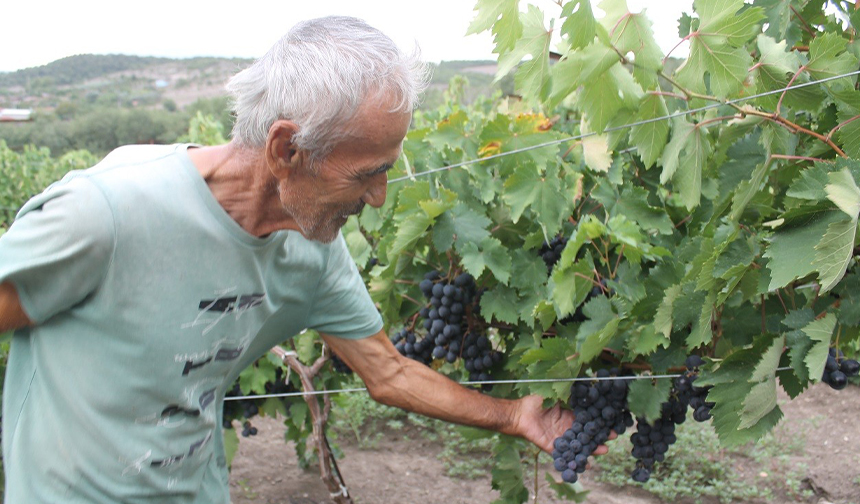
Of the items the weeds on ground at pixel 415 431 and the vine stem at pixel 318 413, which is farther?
the weeds on ground at pixel 415 431

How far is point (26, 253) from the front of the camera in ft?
5.21

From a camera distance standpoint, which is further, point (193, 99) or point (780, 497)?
point (193, 99)

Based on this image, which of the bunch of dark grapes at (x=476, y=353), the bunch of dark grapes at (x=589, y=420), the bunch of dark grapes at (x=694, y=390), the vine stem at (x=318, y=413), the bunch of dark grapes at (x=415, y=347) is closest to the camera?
the bunch of dark grapes at (x=694, y=390)

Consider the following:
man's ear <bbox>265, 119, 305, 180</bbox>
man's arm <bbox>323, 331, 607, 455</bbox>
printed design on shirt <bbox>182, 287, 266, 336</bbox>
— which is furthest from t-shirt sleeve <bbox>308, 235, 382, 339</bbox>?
man's ear <bbox>265, 119, 305, 180</bbox>

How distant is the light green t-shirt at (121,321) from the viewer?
162cm

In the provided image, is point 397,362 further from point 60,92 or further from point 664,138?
point 60,92

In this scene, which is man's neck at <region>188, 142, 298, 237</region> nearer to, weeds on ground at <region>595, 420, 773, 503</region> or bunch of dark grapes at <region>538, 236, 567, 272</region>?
bunch of dark grapes at <region>538, 236, 567, 272</region>

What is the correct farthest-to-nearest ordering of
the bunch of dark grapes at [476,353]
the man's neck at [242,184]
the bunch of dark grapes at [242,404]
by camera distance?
the bunch of dark grapes at [242,404]
the bunch of dark grapes at [476,353]
the man's neck at [242,184]

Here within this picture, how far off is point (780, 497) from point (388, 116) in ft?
11.6

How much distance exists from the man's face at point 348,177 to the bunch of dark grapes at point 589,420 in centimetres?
83

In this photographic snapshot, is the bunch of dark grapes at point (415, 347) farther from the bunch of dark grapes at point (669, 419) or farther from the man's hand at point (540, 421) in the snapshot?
the bunch of dark grapes at point (669, 419)

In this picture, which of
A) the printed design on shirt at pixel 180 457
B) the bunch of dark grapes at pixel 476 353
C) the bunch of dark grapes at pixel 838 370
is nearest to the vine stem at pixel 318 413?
the bunch of dark grapes at pixel 476 353

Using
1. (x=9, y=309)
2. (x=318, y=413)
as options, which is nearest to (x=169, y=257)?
(x=9, y=309)

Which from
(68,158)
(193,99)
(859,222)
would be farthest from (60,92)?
(859,222)
